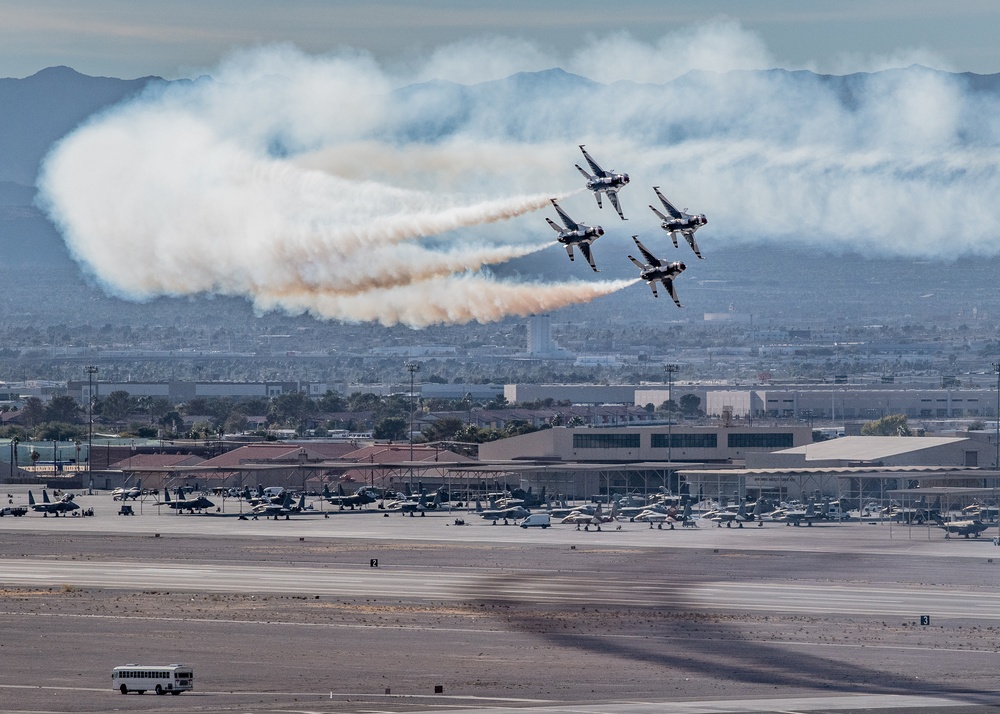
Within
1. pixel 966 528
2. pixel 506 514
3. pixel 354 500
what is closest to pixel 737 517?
pixel 506 514

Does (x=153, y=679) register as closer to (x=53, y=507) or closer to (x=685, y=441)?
(x=53, y=507)

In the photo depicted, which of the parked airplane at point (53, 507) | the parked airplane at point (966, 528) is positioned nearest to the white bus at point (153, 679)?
the parked airplane at point (966, 528)

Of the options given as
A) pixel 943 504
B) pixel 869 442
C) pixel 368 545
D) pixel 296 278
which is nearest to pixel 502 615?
pixel 368 545

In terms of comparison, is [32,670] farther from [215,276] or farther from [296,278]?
[215,276]

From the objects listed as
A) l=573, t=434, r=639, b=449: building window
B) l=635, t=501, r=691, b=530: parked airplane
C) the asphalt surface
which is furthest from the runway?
l=573, t=434, r=639, b=449: building window

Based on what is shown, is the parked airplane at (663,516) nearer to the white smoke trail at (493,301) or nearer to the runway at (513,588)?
the white smoke trail at (493,301)
